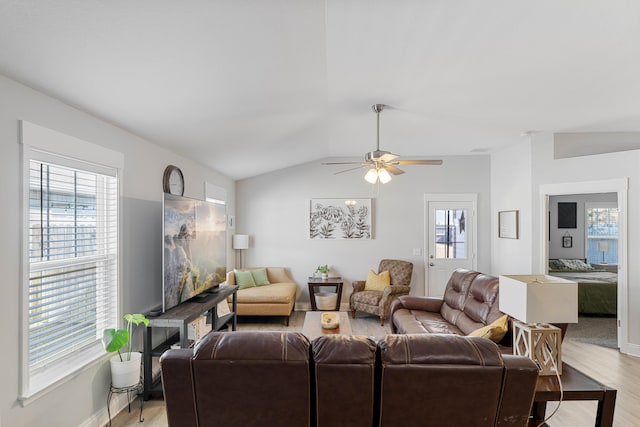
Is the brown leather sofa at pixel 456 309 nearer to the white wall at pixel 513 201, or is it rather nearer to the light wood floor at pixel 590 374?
the light wood floor at pixel 590 374

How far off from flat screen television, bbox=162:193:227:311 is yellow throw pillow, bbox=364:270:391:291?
8.07ft

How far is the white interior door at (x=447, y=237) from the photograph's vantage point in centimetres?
615

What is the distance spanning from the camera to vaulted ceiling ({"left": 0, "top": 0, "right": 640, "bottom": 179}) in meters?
1.71

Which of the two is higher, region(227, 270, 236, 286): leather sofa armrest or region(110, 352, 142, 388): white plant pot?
region(227, 270, 236, 286): leather sofa armrest

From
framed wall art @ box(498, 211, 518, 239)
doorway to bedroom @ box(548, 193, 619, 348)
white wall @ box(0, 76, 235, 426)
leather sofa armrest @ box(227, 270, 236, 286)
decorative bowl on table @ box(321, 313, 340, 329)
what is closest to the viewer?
white wall @ box(0, 76, 235, 426)

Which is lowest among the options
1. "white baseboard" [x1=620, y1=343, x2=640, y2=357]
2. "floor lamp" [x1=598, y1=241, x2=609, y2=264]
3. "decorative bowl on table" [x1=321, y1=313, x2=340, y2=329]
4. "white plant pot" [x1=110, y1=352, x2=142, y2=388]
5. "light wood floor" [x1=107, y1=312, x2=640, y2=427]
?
"light wood floor" [x1=107, y1=312, x2=640, y2=427]

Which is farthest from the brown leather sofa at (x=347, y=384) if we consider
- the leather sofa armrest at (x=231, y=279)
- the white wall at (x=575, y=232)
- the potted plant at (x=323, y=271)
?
the white wall at (x=575, y=232)

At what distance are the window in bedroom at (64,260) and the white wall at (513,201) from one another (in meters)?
4.89

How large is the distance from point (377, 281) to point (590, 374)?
2918 millimetres

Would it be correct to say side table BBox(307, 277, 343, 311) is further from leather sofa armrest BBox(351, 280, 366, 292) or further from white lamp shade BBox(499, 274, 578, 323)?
white lamp shade BBox(499, 274, 578, 323)

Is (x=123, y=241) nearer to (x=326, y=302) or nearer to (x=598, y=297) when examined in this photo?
(x=326, y=302)

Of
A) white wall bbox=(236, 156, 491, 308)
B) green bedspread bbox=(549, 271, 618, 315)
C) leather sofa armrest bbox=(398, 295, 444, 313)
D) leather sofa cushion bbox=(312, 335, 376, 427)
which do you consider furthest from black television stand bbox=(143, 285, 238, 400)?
green bedspread bbox=(549, 271, 618, 315)

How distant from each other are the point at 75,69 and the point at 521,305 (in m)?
2.82

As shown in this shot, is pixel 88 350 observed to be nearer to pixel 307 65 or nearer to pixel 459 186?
pixel 307 65
